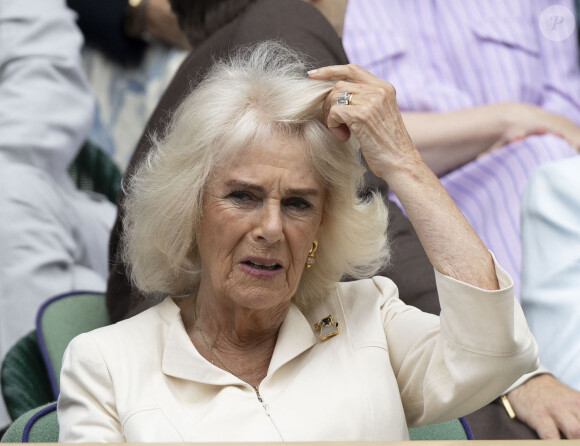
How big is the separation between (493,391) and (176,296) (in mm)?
630

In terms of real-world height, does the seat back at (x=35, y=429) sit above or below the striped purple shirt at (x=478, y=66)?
below

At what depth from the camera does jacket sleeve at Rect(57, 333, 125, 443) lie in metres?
1.67

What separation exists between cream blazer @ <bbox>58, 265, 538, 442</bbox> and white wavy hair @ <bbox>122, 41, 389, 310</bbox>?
0.34 feet

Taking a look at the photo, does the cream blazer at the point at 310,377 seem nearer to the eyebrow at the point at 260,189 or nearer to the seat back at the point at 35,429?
the seat back at the point at 35,429

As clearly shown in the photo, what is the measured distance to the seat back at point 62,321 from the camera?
2.34m

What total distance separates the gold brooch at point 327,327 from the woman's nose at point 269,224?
216 mm

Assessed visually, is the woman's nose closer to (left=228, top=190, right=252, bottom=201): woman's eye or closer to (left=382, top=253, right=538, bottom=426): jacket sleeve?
(left=228, top=190, right=252, bottom=201): woman's eye

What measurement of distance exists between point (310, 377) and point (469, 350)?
29cm

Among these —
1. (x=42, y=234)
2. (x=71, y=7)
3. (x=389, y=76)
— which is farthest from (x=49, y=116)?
(x=389, y=76)

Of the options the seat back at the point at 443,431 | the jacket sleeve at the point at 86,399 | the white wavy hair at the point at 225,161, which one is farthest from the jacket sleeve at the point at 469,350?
the jacket sleeve at the point at 86,399

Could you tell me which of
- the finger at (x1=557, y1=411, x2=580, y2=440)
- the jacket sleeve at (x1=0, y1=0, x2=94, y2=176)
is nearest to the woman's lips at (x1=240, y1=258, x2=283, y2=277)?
the finger at (x1=557, y1=411, x2=580, y2=440)

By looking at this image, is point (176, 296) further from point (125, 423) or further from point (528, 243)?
point (528, 243)

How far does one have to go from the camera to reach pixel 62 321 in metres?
2.43

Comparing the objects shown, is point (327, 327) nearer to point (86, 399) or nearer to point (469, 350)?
point (469, 350)
